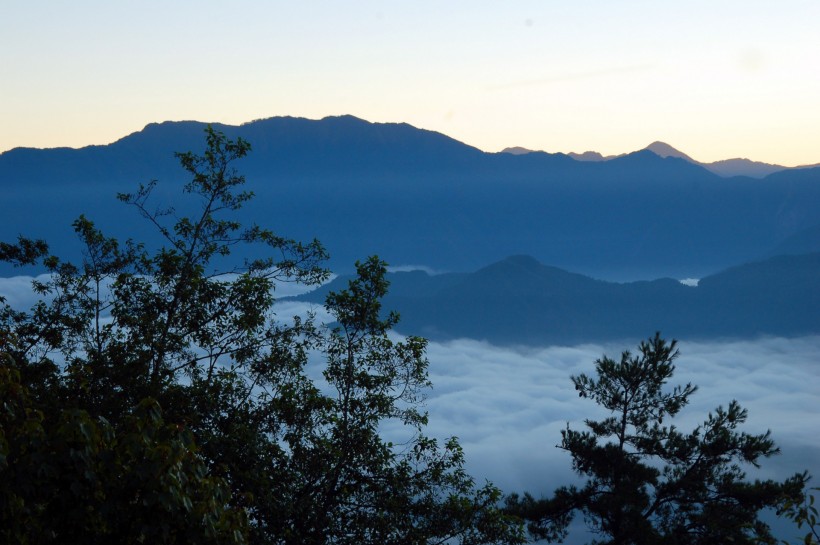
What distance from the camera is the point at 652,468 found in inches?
1016

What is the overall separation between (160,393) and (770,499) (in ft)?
61.2

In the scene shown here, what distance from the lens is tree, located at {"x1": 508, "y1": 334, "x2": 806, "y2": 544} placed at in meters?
24.6

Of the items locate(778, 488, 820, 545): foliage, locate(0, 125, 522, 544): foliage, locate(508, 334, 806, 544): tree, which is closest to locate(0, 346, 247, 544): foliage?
locate(0, 125, 522, 544): foliage

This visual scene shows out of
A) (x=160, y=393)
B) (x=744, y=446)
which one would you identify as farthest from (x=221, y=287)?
(x=744, y=446)

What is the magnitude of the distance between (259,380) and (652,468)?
1463 centimetres

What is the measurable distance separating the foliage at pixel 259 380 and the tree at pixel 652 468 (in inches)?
426

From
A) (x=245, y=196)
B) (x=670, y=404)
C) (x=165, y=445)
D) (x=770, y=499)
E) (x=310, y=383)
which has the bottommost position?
(x=770, y=499)

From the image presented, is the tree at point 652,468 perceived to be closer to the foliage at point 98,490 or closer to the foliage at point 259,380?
the foliage at point 259,380

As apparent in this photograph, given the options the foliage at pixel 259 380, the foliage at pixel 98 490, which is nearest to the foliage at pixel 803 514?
the foliage at pixel 98 490

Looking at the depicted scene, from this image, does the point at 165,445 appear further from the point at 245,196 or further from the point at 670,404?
the point at 670,404

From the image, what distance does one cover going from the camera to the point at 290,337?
55.7ft

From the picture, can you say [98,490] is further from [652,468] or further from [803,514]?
[652,468]

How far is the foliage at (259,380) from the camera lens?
14344 millimetres

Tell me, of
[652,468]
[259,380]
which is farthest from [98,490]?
[652,468]
